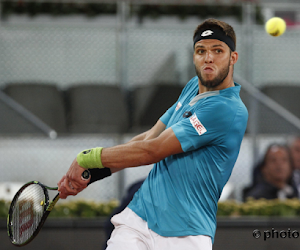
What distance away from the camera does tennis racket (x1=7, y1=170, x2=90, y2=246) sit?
274 cm

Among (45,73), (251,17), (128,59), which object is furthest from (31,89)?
(251,17)

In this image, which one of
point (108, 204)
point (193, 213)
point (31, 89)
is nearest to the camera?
point (193, 213)

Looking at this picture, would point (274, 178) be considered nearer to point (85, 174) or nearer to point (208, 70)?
point (208, 70)

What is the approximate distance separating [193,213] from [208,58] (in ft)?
2.67

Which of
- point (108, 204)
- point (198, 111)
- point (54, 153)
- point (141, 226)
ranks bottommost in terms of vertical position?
point (108, 204)

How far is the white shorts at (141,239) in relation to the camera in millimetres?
2373

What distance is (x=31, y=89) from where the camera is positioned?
5578 mm

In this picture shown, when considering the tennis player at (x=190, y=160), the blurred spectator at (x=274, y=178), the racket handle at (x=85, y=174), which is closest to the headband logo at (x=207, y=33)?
the tennis player at (x=190, y=160)

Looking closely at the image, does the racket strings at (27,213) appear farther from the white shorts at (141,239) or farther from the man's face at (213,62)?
the man's face at (213,62)

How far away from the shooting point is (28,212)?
2.80m

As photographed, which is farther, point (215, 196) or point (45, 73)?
point (45, 73)

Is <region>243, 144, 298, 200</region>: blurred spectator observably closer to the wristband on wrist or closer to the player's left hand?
the wristband on wrist

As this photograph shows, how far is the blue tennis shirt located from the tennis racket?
0.64m

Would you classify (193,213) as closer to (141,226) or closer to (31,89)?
(141,226)
